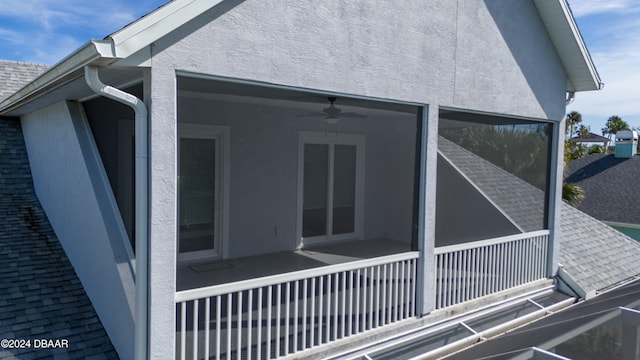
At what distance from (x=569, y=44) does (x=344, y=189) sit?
17.1ft

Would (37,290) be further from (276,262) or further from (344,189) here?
(344,189)

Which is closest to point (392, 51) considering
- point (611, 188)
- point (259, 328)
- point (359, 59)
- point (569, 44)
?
point (359, 59)

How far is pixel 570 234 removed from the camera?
9969mm

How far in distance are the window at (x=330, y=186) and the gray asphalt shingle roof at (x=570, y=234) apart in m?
2.10

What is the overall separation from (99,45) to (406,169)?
812 centimetres

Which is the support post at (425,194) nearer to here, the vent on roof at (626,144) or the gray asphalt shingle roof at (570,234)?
the gray asphalt shingle roof at (570,234)

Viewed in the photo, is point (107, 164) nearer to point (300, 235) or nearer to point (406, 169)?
point (300, 235)

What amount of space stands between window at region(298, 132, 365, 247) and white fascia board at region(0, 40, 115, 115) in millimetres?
4905

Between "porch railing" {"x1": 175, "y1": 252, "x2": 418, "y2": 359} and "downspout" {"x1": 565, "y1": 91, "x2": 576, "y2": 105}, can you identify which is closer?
"porch railing" {"x1": 175, "y1": 252, "x2": 418, "y2": 359}

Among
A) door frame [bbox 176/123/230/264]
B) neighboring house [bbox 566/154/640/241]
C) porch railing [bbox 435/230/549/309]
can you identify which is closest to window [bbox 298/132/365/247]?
door frame [bbox 176/123/230/264]

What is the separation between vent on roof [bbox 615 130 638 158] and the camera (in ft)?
70.6

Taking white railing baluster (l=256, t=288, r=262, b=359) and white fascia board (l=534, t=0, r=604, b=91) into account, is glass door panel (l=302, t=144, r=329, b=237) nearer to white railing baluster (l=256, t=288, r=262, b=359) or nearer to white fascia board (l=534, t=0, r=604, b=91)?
white fascia board (l=534, t=0, r=604, b=91)

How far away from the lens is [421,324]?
19.2 ft

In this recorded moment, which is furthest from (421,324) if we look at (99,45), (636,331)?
(99,45)
